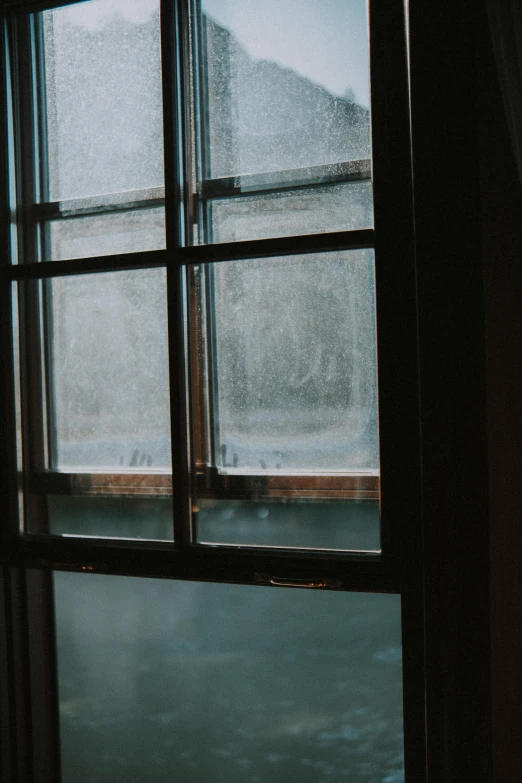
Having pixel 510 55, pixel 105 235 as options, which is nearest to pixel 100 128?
pixel 105 235

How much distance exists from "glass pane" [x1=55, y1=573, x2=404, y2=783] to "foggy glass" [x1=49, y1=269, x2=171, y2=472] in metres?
1.52

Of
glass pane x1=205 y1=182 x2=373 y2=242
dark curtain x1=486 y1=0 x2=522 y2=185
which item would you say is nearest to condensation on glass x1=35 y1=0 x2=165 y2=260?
glass pane x1=205 y1=182 x2=373 y2=242

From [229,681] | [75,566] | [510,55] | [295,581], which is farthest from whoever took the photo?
[229,681]

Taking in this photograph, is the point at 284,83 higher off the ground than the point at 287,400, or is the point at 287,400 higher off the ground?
the point at 284,83

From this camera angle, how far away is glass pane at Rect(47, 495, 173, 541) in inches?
39.3

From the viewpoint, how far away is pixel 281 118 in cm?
92

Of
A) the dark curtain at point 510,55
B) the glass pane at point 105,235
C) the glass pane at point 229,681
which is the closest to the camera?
the dark curtain at point 510,55

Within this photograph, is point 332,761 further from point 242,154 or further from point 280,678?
point 242,154

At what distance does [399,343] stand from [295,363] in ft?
Answer: 0.49

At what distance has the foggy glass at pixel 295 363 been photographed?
34.8 inches

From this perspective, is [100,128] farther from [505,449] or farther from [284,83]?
[505,449]

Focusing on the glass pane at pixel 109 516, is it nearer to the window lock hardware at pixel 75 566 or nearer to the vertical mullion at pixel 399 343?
the window lock hardware at pixel 75 566

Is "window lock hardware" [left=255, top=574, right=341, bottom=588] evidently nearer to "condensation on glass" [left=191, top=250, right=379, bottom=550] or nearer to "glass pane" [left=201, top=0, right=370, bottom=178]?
"condensation on glass" [left=191, top=250, right=379, bottom=550]

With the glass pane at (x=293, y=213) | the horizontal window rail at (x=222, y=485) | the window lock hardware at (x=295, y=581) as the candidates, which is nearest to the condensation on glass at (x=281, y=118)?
the glass pane at (x=293, y=213)
